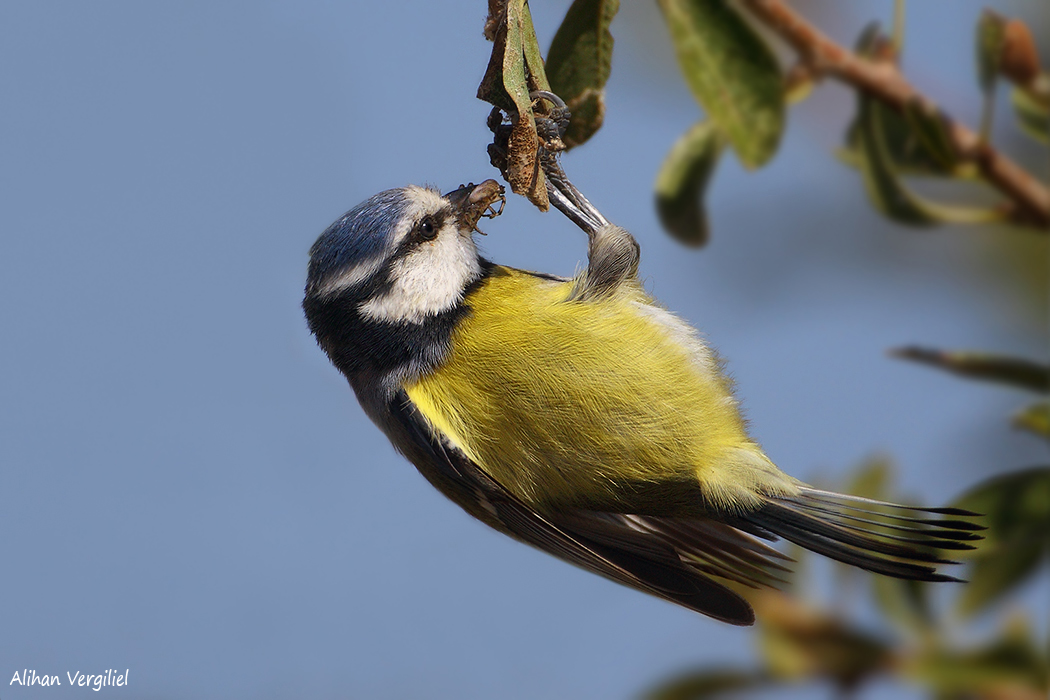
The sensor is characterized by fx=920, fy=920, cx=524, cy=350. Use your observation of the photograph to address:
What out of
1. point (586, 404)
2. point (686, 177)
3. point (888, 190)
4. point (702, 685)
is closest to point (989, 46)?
point (888, 190)

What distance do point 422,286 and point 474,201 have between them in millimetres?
263

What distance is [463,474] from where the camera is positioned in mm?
2225

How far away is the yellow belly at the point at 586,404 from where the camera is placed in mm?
2230

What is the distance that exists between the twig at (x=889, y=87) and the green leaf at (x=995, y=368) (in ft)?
0.96

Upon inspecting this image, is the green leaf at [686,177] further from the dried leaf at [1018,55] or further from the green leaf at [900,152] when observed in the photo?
the dried leaf at [1018,55]

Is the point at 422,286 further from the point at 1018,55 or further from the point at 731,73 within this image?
the point at 1018,55

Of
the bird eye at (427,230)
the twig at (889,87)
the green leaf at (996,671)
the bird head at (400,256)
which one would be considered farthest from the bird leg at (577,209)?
the green leaf at (996,671)

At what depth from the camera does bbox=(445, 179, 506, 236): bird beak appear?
7.91 ft

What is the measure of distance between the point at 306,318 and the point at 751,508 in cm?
129

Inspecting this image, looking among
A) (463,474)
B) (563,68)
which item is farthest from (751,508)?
(563,68)

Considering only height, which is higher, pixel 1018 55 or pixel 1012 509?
pixel 1018 55

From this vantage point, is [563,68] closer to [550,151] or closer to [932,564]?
[550,151]

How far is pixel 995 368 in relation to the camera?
1.98 m

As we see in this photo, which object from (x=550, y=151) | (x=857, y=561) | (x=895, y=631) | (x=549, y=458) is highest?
(x=550, y=151)
